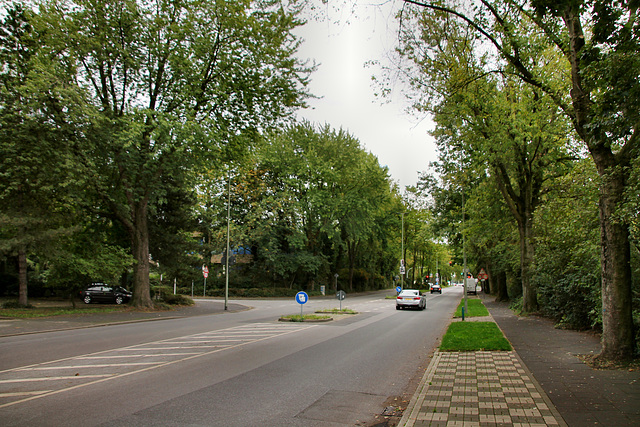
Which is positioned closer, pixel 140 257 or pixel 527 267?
pixel 527 267

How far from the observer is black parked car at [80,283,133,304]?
28.0 metres

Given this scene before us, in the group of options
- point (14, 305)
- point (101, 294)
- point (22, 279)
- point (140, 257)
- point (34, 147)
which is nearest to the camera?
point (34, 147)

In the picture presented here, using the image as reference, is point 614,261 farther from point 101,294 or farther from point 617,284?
point 101,294

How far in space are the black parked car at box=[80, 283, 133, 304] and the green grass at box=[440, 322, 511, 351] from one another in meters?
22.9

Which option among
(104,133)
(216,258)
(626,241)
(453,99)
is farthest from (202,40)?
(216,258)

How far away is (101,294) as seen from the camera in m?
28.2

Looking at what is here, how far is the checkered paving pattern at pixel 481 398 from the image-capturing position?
16.4 feet

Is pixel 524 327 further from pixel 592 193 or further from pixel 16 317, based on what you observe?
pixel 16 317

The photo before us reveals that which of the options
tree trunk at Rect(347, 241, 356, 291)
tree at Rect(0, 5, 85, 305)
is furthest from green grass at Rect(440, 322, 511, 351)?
tree trunk at Rect(347, 241, 356, 291)

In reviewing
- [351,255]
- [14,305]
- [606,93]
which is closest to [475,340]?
[606,93]

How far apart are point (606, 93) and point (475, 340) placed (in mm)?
7445

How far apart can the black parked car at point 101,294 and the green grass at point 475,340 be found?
22.9 meters

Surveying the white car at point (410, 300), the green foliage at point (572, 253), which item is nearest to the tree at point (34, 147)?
the green foliage at point (572, 253)

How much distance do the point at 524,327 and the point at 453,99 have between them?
29.4 feet
